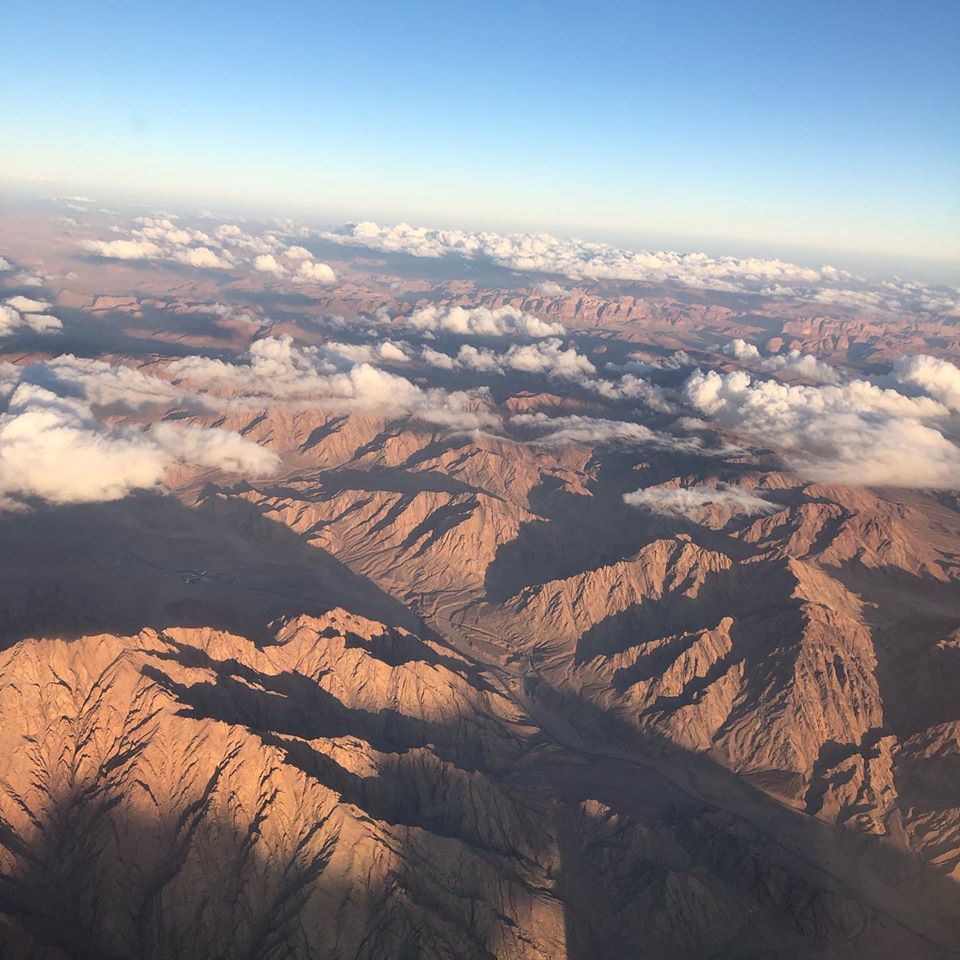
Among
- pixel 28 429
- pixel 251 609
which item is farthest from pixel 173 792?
pixel 28 429

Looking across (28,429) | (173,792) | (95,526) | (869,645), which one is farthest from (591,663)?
(28,429)

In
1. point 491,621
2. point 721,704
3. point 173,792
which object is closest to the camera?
point 173,792

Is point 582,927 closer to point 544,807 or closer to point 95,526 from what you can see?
point 544,807

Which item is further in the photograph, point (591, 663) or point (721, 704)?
point (591, 663)

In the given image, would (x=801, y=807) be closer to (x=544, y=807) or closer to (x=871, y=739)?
(x=871, y=739)

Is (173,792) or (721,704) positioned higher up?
(173,792)

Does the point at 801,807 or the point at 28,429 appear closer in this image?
Result: the point at 801,807

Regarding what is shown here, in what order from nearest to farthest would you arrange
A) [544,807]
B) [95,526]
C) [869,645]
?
1. [544,807]
2. [869,645]
3. [95,526]

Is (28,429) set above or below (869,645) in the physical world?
above

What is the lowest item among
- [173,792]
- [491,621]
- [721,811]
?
[491,621]
